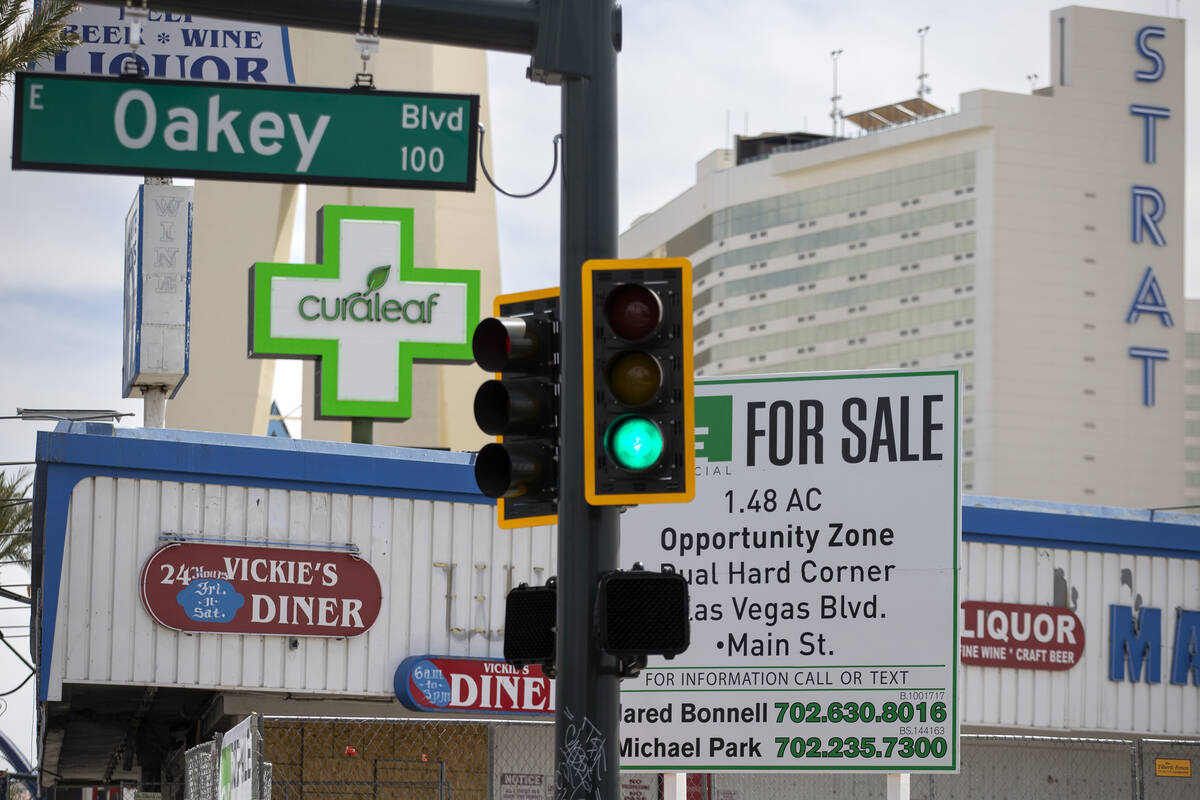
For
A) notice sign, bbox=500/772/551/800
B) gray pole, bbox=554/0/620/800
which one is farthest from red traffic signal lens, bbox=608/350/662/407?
notice sign, bbox=500/772/551/800

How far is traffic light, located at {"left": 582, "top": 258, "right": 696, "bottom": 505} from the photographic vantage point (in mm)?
7395

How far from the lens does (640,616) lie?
7438 millimetres

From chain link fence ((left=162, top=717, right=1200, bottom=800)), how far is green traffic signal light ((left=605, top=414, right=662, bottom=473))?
393 inches

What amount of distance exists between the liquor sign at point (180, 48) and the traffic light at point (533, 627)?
272 inches

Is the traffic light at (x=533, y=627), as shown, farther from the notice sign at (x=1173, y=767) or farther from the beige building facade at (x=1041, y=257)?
the beige building facade at (x=1041, y=257)

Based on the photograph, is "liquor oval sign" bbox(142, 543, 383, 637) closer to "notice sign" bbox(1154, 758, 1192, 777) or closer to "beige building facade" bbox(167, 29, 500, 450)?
"notice sign" bbox(1154, 758, 1192, 777)

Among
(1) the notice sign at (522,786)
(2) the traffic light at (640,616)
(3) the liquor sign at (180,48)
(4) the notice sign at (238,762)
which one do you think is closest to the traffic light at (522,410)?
(2) the traffic light at (640,616)

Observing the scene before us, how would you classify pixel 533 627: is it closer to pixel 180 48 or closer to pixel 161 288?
pixel 180 48

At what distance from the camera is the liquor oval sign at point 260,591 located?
16.9 meters

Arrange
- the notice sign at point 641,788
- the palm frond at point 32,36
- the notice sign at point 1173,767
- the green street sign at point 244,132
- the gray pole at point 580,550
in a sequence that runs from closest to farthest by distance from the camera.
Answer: the gray pole at point 580,550 → the green street sign at point 244,132 → the palm frond at point 32,36 → the notice sign at point 641,788 → the notice sign at point 1173,767

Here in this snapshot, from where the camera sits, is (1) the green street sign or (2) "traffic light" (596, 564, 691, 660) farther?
(1) the green street sign

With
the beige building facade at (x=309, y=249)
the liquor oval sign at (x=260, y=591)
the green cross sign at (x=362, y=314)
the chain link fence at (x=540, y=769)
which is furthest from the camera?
the beige building facade at (x=309, y=249)

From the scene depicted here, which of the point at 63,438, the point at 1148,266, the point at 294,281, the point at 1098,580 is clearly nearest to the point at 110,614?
the point at 63,438

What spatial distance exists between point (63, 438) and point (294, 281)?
5.96m
